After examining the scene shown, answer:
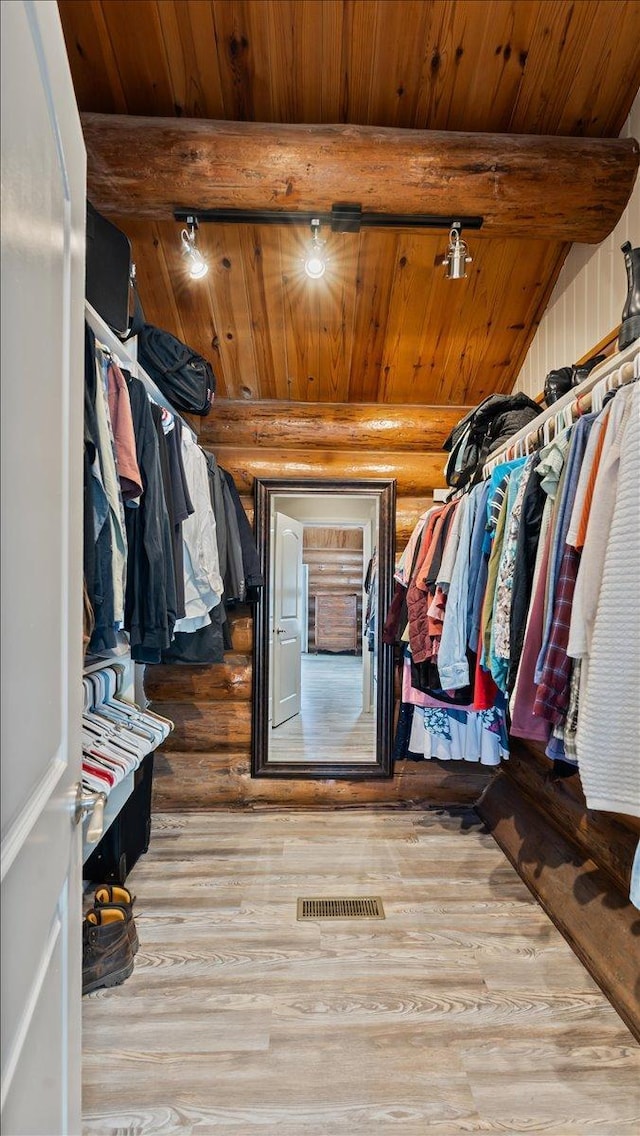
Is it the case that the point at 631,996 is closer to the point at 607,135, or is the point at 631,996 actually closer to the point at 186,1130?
the point at 186,1130

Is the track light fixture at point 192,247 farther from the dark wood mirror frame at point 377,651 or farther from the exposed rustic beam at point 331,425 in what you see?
the dark wood mirror frame at point 377,651

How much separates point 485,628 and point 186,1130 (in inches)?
59.0

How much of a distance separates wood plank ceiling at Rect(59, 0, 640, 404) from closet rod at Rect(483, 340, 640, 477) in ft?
3.16

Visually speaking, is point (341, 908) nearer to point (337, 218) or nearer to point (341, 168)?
point (337, 218)

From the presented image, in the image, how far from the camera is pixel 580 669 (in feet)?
4.33

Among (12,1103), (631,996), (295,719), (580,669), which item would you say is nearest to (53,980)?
(12,1103)

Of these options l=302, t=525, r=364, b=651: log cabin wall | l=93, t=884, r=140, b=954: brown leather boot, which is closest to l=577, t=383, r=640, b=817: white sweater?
l=93, t=884, r=140, b=954: brown leather boot

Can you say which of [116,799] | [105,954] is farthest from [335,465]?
[105,954]

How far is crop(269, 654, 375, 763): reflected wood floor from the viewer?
3777 mm

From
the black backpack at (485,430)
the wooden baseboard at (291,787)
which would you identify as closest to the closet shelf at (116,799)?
the wooden baseboard at (291,787)

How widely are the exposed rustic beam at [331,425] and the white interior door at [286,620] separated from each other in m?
1.03

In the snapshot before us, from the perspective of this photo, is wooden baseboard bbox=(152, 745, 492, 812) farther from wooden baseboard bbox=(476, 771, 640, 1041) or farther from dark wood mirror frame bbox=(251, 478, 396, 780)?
wooden baseboard bbox=(476, 771, 640, 1041)

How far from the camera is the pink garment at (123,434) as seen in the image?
158 cm

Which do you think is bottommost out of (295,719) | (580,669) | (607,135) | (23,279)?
(295,719)
